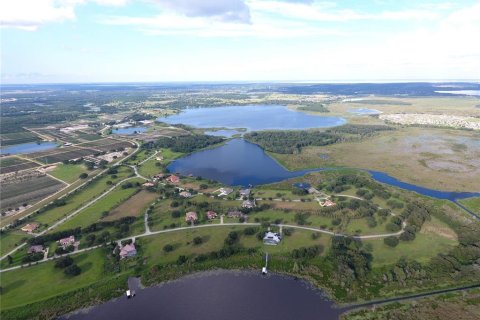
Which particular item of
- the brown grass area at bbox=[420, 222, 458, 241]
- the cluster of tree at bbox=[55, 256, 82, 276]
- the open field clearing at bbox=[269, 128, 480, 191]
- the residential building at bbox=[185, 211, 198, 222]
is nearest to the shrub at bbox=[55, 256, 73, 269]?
the cluster of tree at bbox=[55, 256, 82, 276]

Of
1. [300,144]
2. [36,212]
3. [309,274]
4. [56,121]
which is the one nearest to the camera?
[309,274]

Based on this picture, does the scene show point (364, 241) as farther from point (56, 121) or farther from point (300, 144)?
point (56, 121)

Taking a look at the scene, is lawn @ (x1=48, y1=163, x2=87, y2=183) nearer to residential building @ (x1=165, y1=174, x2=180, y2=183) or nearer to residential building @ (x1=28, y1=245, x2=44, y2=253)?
residential building @ (x1=165, y1=174, x2=180, y2=183)

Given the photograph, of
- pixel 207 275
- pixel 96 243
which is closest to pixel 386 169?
pixel 207 275

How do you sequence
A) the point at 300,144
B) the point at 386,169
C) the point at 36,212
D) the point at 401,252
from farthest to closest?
1. the point at 300,144
2. the point at 386,169
3. the point at 36,212
4. the point at 401,252

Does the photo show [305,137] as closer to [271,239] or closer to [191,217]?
[191,217]

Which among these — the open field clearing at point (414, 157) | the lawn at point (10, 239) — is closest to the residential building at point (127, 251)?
the lawn at point (10, 239)

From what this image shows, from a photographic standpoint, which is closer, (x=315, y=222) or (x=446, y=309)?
(x=446, y=309)
